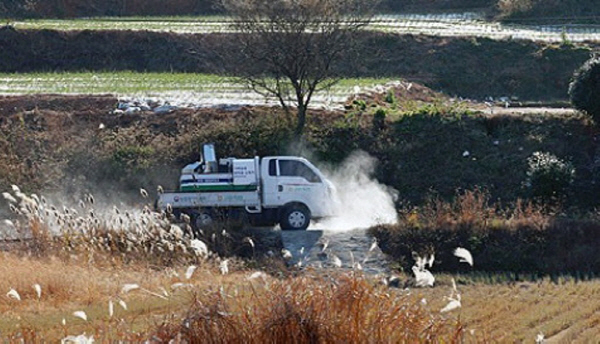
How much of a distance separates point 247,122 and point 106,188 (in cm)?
571

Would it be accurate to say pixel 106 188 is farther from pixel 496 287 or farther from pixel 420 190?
pixel 496 287

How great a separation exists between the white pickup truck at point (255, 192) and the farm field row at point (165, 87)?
9.43 metres

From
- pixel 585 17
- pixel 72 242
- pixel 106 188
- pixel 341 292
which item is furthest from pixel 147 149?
pixel 585 17

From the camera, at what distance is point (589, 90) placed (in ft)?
113

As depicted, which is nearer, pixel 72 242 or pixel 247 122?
pixel 72 242

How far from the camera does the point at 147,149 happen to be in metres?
35.9

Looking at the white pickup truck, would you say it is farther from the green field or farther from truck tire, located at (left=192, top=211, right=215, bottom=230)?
the green field

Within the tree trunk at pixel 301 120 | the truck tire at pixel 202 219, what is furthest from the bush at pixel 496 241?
the tree trunk at pixel 301 120

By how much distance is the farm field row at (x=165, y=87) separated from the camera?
39.6 meters

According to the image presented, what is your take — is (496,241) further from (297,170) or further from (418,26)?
(418,26)

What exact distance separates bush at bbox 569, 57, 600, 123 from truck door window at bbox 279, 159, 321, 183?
11063mm

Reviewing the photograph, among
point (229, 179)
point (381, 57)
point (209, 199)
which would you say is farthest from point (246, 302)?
point (381, 57)

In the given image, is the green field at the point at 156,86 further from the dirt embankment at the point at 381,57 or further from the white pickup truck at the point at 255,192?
the white pickup truck at the point at 255,192

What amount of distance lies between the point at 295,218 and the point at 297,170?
4.59ft
